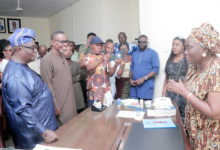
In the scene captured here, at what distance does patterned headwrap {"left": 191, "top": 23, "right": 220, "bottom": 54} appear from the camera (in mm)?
1218

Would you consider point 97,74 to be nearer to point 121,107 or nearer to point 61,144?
point 121,107

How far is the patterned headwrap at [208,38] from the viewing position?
122cm

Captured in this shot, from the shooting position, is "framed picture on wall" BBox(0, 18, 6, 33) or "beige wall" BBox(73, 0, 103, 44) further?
"framed picture on wall" BBox(0, 18, 6, 33)

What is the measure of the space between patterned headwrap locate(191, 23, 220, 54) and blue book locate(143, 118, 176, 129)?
701 millimetres

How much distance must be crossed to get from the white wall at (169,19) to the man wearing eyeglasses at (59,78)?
68.1 inches

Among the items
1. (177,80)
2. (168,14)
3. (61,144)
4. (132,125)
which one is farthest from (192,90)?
(168,14)

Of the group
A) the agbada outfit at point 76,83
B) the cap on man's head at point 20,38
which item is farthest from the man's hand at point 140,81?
the cap on man's head at point 20,38

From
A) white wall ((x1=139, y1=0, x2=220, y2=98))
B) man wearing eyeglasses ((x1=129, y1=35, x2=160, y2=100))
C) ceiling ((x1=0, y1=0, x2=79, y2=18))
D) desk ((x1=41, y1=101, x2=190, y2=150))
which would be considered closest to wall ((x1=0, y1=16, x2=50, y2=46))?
ceiling ((x1=0, y1=0, x2=79, y2=18))

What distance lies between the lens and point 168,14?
10.3ft

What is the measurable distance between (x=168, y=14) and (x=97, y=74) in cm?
→ 160

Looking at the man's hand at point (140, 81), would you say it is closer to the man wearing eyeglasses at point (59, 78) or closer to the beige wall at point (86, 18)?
the man wearing eyeglasses at point (59, 78)

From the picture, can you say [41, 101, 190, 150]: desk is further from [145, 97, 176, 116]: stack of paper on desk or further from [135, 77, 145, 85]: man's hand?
[135, 77, 145, 85]: man's hand

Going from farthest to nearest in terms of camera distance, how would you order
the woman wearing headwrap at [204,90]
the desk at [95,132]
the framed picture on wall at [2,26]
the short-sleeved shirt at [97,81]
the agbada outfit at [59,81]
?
1. the framed picture on wall at [2,26]
2. the short-sleeved shirt at [97,81]
3. the agbada outfit at [59,81]
4. the desk at [95,132]
5. the woman wearing headwrap at [204,90]

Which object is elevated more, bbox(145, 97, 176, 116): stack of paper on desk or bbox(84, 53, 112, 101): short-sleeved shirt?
bbox(84, 53, 112, 101): short-sleeved shirt
